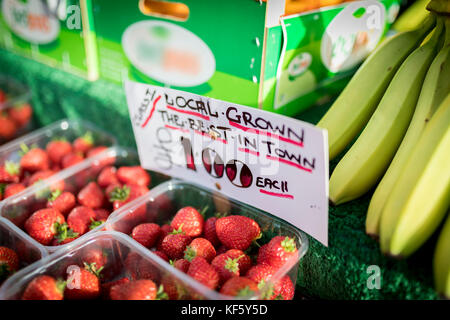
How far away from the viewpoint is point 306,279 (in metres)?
1.01

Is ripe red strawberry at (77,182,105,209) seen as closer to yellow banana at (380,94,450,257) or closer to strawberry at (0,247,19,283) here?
strawberry at (0,247,19,283)

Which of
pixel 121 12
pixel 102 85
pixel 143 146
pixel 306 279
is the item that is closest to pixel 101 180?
pixel 143 146

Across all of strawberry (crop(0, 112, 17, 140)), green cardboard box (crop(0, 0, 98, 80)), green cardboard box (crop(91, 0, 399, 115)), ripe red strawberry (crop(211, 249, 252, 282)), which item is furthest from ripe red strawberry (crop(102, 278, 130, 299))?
strawberry (crop(0, 112, 17, 140))

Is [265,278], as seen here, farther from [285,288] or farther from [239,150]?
[239,150]

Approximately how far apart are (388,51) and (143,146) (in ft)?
2.48

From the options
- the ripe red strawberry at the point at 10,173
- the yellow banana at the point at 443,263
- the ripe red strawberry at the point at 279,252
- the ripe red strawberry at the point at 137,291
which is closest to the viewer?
the yellow banana at the point at 443,263

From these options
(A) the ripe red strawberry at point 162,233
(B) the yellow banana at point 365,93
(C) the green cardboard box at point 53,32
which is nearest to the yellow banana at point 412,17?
(B) the yellow banana at point 365,93

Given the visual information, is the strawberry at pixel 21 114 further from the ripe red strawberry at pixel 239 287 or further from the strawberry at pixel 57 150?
the ripe red strawberry at pixel 239 287

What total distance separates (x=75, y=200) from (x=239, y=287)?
72cm

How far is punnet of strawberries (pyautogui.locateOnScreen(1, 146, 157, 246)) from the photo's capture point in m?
Result: 1.10

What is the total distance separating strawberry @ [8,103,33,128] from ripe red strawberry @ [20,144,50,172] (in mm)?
419

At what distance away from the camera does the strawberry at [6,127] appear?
68.4 inches

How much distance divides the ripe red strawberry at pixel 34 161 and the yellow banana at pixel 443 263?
1347 millimetres
